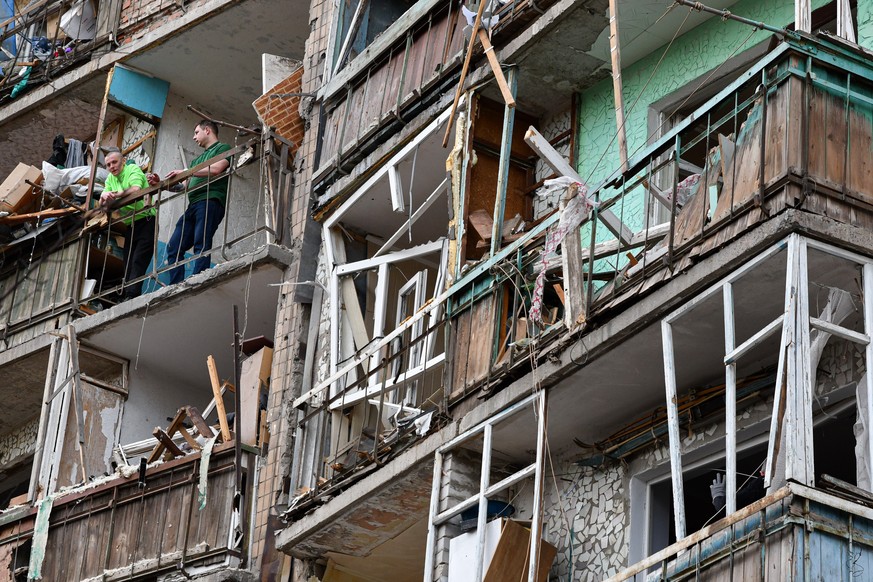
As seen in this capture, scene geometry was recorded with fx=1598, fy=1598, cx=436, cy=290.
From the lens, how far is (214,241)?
63.3 ft

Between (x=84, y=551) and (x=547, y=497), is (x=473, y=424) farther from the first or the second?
(x=84, y=551)

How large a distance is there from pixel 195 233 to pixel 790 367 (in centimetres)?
983

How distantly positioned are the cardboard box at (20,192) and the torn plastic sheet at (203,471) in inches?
221

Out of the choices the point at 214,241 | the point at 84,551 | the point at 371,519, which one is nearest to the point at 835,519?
the point at 371,519

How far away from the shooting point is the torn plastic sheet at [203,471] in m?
15.7

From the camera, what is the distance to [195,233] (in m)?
18.0

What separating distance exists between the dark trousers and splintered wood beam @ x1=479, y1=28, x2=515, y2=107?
5907 mm

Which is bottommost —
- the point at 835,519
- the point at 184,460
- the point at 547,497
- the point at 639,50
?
the point at 835,519

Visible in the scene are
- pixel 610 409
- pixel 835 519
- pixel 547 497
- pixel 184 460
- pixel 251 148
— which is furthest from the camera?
pixel 251 148

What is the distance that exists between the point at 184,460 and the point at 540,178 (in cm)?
459

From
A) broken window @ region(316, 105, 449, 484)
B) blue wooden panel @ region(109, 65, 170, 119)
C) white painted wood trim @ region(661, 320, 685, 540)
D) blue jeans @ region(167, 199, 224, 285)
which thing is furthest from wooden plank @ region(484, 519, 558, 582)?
blue wooden panel @ region(109, 65, 170, 119)

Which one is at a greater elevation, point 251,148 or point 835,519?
point 251,148

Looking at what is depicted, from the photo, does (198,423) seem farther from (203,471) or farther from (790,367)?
(790,367)

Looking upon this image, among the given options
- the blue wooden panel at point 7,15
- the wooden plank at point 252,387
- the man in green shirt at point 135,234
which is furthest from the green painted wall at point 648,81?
the blue wooden panel at point 7,15
